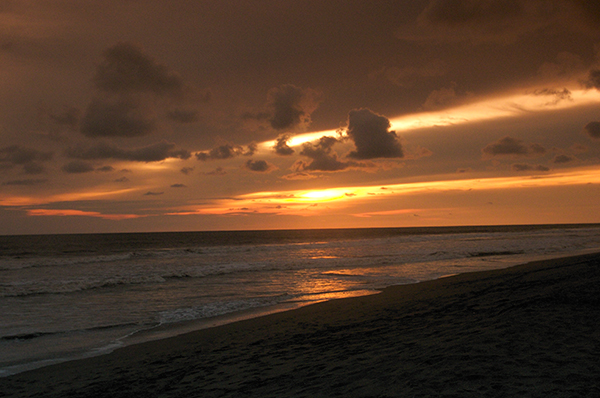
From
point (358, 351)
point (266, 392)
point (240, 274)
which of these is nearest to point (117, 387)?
point (266, 392)

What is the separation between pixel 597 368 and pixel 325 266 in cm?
2488

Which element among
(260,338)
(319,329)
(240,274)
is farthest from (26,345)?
(240,274)

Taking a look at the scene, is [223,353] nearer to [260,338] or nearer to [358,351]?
[260,338]

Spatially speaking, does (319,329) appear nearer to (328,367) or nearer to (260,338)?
(260,338)

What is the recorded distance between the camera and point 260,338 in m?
9.30

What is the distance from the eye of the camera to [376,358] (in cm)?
664

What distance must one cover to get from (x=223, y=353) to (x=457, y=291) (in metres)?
9.25

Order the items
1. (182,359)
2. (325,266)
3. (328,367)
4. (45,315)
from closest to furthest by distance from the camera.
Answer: (328,367) → (182,359) → (45,315) → (325,266)

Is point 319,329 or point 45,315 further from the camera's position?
point 45,315

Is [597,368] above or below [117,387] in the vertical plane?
above

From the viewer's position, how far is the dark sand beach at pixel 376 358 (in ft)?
16.9

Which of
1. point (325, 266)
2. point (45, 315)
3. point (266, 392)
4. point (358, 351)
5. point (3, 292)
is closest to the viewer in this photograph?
point (266, 392)

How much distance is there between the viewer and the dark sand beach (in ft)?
16.9

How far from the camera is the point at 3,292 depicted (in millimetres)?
18828
